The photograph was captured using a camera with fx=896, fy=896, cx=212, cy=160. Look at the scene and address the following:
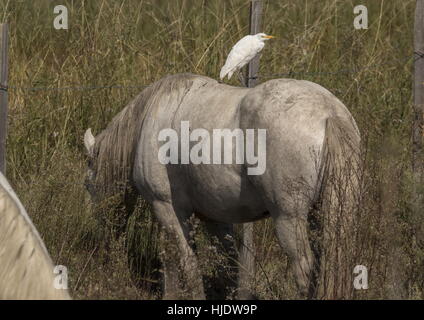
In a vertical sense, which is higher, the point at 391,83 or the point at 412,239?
the point at 391,83

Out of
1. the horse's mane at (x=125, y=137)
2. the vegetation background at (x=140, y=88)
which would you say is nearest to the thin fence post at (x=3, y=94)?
the vegetation background at (x=140, y=88)

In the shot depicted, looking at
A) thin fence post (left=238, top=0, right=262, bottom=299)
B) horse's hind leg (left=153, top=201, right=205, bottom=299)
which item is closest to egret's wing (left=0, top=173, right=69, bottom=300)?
horse's hind leg (left=153, top=201, right=205, bottom=299)

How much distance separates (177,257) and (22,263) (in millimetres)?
1747

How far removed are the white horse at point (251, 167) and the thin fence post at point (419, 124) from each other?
2.31 ft

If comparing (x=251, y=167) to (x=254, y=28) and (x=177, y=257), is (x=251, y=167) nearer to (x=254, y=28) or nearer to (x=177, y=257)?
(x=177, y=257)

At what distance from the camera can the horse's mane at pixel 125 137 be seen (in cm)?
567

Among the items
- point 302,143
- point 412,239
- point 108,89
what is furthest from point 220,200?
point 108,89

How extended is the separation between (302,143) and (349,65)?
377 cm

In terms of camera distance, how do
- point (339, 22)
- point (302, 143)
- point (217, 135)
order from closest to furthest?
point (302, 143) < point (217, 135) < point (339, 22)

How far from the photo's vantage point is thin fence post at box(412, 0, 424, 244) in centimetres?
527

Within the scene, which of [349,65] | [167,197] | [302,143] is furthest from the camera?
[349,65]

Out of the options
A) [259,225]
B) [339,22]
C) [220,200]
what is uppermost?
[339,22]
